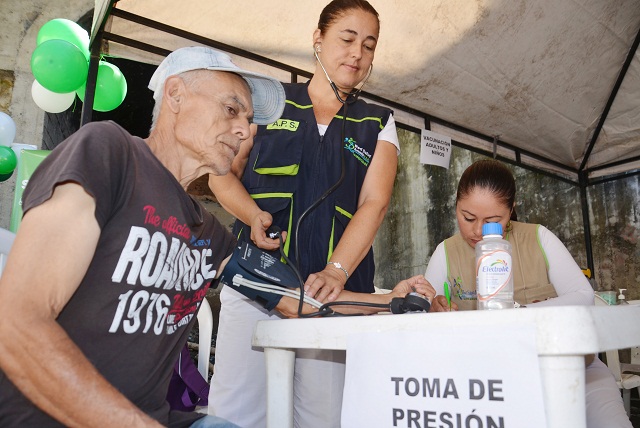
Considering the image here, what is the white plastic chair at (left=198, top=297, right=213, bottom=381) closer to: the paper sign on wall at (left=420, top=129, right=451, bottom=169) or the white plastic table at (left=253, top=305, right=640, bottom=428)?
the white plastic table at (left=253, top=305, right=640, bottom=428)

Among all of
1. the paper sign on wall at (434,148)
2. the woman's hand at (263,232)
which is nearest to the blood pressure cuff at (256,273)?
the woman's hand at (263,232)

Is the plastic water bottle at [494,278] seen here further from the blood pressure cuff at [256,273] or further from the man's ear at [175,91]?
the man's ear at [175,91]

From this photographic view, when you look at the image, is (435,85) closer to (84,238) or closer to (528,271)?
(528,271)

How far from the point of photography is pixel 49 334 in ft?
2.12

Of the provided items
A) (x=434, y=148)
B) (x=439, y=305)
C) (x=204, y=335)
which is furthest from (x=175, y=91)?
(x=434, y=148)

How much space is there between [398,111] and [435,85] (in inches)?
12.1

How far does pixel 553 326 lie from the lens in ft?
2.12

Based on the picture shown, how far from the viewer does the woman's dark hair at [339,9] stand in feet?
5.35

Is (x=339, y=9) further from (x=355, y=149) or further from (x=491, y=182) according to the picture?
(x=491, y=182)

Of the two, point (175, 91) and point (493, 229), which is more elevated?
point (175, 91)

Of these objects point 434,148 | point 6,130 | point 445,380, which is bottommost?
point 445,380

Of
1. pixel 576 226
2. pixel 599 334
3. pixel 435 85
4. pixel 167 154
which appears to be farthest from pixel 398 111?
pixel 576 226

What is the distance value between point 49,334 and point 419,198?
8.19 meters

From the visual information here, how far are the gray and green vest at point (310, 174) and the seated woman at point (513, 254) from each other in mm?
388
